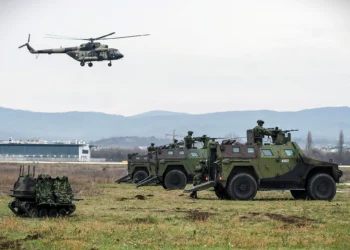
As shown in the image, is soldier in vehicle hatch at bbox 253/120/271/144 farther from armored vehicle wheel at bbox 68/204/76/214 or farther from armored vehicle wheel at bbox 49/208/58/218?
armored vehicle wheel at bbox 49/208/58/218

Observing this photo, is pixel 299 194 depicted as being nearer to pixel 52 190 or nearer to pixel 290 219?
pixel 290 219

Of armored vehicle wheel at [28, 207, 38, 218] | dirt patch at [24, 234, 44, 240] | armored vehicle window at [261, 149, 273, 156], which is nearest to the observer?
dirt patch at [24, 234, 44, 240]

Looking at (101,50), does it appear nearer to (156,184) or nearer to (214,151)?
(156,184)

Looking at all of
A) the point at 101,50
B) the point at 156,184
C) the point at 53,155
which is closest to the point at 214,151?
the point at 156,184

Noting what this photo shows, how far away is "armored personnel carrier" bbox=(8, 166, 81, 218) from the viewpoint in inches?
904

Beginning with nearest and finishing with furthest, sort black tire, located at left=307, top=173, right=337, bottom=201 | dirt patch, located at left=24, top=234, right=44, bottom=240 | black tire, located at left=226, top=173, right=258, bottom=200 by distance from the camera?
dirt patch, located at left=24, top=234, right=44, bottom=240 → black tire, located at left=226, top=173, right=258, bottom=200 → black tire, located at left=307, top=173, right=337, bottom=201

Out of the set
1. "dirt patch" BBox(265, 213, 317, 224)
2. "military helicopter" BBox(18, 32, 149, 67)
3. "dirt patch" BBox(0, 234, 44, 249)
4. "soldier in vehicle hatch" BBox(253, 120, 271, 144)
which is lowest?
"dirt patch" BBox(0, 234, 44, 249)

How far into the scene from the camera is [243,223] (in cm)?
2117

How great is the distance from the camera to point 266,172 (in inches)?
1240

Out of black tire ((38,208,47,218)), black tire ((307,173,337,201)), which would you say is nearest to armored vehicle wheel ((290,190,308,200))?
black tire ((307,173,337,201))

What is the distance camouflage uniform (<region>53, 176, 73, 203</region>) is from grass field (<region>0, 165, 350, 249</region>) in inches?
25.8

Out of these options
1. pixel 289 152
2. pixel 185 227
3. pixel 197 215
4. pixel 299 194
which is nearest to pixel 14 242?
pixel 185 227

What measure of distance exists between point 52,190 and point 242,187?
33.5ft

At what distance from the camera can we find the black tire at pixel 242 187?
31.0 m
